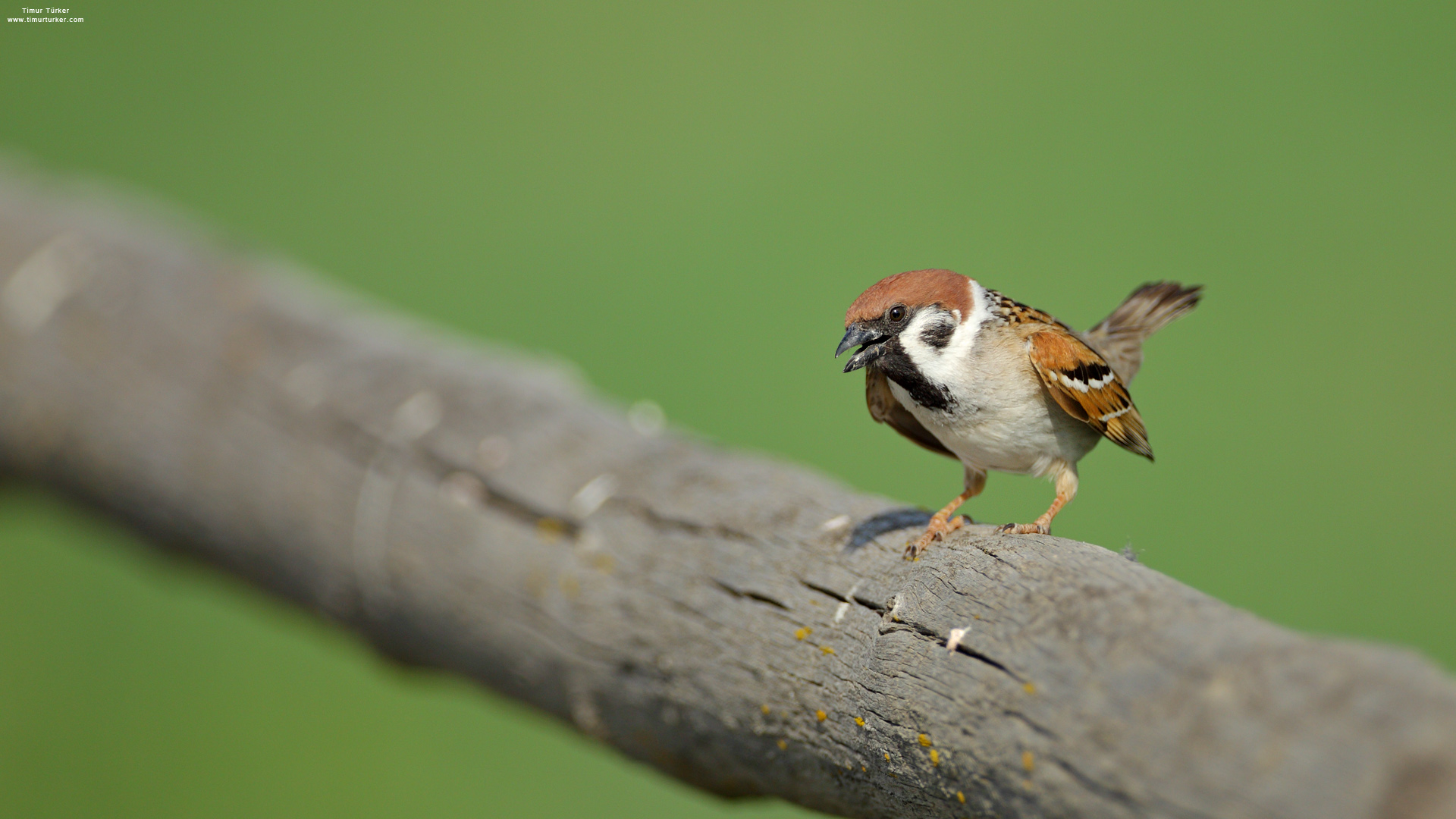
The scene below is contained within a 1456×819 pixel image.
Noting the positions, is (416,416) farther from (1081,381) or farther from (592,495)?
(1081,381)

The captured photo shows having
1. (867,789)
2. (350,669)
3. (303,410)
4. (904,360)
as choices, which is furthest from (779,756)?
(350,669)

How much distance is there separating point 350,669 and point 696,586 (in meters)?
4.34

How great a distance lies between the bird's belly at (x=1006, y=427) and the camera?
2.63 meters

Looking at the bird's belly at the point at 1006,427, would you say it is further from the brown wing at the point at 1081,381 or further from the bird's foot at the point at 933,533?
the bird's foot at the point at 933,533

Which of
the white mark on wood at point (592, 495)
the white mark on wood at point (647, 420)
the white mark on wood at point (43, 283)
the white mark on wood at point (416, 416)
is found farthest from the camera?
the white mark on wood at point (43, 283)

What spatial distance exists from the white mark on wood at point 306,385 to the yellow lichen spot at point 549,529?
1153 millimetres

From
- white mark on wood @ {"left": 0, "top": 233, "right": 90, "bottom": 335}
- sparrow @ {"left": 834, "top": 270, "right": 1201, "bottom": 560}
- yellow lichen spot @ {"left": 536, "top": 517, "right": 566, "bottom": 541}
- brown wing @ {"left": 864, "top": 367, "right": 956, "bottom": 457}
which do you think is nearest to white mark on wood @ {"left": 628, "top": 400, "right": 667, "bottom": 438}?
yellow lichen spot @ {"left": 536, "top": 517, "right": 566, "bottom": 541}

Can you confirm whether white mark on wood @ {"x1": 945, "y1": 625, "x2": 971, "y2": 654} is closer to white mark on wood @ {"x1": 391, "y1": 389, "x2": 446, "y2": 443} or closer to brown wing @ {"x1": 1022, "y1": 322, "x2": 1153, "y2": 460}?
brown wing @ {"x1": 1022, "y1": 322, "x2": 1153, "y2": 460}

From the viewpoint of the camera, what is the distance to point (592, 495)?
3.23 meters

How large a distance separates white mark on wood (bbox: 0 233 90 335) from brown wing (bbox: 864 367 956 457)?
3.55 metres

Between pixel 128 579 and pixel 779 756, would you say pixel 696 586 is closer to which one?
pixel 779 756

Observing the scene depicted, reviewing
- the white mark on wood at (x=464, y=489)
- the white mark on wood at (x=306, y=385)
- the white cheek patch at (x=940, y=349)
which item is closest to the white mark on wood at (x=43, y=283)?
the white mark on wood at (x=306, y=385)

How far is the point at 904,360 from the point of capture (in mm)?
2623

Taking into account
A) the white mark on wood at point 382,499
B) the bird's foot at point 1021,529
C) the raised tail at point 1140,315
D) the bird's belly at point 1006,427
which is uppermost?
the raised tail at point 1140,315
